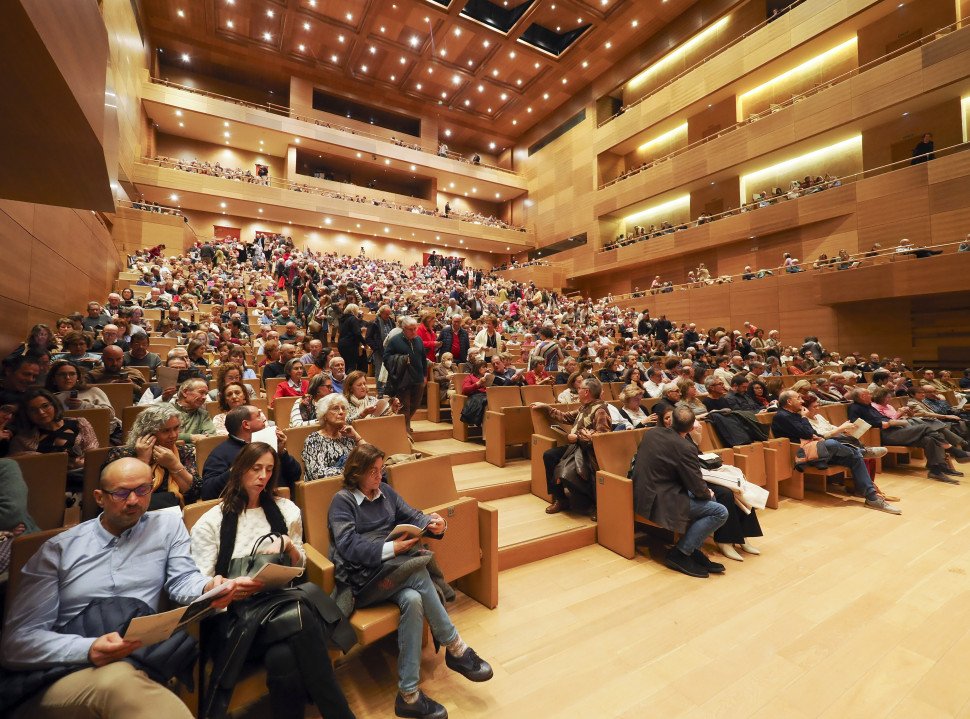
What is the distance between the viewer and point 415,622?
1408mm

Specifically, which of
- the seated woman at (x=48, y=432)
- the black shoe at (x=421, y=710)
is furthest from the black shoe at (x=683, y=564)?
the seated woman at (x=48, y=432)

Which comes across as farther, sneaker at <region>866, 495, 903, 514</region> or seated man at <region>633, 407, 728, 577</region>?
sneaker at <region>866, 495, 903, 514</region>

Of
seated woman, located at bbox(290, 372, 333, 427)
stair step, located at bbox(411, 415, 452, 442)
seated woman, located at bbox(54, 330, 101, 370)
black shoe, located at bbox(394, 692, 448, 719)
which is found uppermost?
seated woman, located at bbox(54, 330, 101, 370)

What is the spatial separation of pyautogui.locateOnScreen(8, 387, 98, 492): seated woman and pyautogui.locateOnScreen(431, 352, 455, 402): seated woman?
9.00 feet

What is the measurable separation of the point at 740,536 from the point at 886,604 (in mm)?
613

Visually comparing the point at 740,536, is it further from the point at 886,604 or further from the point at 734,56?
the point at 734,56

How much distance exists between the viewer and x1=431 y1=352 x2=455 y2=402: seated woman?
4401 mm

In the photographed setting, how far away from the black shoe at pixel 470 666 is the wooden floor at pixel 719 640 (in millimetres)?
60

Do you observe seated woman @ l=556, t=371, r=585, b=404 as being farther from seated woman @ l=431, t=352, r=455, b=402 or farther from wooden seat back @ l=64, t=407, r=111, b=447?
wooden seat back @ l=64, t=407, r=111, b=447

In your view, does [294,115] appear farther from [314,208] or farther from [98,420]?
[98,420]

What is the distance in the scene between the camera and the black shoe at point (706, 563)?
2203mm

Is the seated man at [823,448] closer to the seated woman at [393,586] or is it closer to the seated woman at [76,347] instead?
the seated woman at [393,586]

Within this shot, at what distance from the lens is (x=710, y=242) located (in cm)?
1112

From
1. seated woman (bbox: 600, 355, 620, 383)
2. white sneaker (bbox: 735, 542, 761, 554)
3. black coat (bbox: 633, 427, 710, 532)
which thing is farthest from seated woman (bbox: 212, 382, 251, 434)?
seated woman (bbox: 600, 355, 620, 383)
